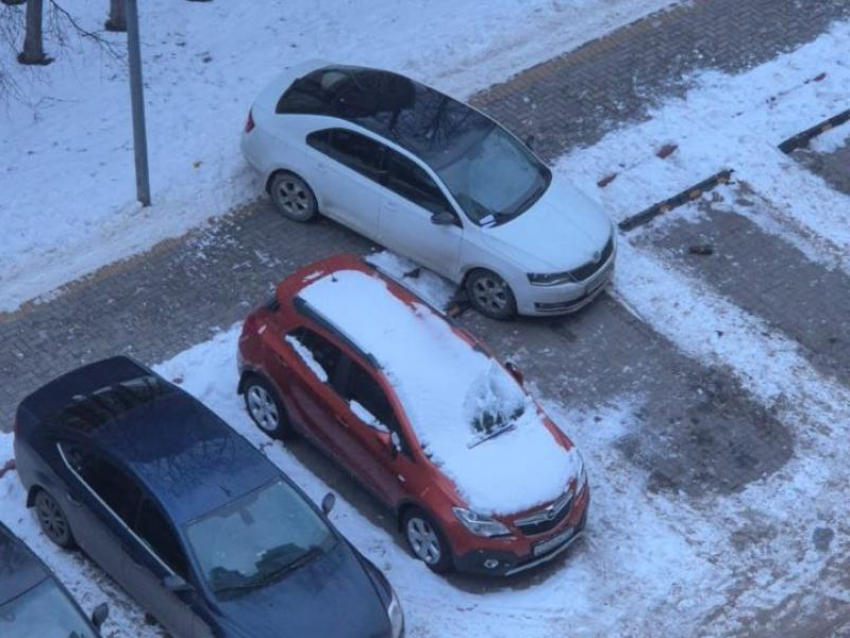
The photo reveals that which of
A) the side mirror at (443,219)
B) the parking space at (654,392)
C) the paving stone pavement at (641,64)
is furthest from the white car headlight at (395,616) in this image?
the paving stone pavement at (641,64)

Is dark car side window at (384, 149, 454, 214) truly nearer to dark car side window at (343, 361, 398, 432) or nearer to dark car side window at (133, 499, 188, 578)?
dark car side window at (343, 361, 398, 432)

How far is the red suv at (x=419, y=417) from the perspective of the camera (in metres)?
12.5

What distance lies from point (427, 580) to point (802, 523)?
3.53 m

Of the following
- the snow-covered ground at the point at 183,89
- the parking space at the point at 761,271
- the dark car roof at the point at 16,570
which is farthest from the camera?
the snow-covered ground at the point at 183,89

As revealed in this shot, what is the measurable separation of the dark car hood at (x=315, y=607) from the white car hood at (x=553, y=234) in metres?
4.43

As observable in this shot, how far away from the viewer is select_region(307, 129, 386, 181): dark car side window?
612 inches

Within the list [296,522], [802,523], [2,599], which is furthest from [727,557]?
[2,599]

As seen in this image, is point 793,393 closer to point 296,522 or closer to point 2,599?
point 296,522

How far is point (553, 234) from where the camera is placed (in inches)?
602

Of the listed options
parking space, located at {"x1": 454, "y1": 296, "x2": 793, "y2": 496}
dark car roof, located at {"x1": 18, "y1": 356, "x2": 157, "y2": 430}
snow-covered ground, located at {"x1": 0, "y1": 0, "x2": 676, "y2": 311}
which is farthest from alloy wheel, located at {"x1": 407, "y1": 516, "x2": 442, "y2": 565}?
snow-covered ground, located at {"x1": 0, "y1": 0, "x2": 676, "y2": 311}

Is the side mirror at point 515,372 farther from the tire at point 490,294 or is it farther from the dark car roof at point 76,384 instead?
the dark car roof at point 76,384

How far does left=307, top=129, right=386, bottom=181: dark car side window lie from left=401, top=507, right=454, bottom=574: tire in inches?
165

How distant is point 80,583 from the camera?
12469 mm

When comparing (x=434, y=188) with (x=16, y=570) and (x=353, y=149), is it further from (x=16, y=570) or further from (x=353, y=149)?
(x=16, y=570)
